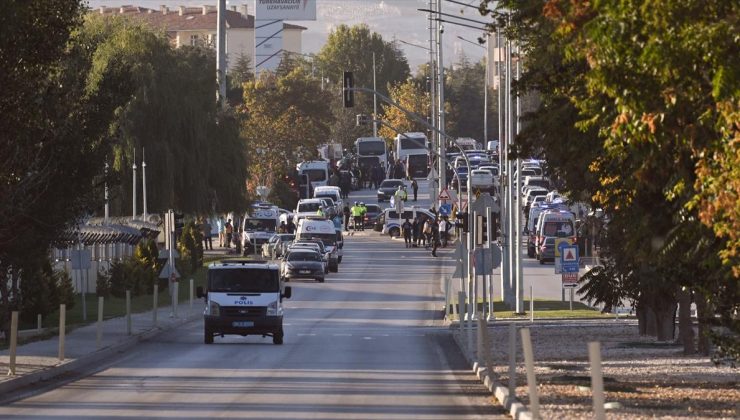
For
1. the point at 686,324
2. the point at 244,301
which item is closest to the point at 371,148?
the point at 244,301

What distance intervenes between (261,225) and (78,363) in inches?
2217

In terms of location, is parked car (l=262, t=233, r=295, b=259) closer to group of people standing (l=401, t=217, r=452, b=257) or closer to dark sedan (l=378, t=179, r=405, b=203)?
group of people standing (l=401, t=217, r=452, b=257)

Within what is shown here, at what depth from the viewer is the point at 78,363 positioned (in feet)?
97.9

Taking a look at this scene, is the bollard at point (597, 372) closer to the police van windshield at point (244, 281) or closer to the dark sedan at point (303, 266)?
the police van windshield at point (244, 281)

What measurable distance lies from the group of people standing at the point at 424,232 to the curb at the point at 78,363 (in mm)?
41963

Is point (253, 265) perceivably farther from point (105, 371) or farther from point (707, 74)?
point (707, 74)

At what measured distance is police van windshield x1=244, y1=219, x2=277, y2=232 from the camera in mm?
84500

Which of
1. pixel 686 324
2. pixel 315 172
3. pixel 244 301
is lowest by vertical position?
pixel 686 324

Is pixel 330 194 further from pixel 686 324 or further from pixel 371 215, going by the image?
pixel 686 324

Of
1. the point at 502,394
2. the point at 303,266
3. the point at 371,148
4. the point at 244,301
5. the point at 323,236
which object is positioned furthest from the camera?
the point at 371,148

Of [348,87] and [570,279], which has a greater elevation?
[348,87]

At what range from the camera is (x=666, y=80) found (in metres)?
14.6

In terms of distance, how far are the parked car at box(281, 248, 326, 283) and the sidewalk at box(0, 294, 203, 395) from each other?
1931cm

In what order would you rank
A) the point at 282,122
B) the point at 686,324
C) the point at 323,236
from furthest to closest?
the point at 282,122, the point at 323,236, the point at 686,324
